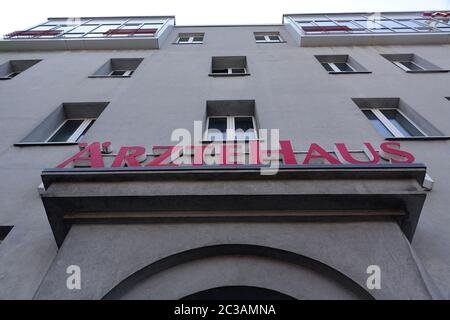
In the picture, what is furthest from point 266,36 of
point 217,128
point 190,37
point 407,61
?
point 217,128

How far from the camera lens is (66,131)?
9.20 meters

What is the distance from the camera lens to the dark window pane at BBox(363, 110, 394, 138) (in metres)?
8.42

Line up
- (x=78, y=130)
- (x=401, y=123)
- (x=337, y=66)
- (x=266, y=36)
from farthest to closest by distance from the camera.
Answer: (x=266, y=36), (x=337, y=66), (x=78, y=130), (x=401, y=123)

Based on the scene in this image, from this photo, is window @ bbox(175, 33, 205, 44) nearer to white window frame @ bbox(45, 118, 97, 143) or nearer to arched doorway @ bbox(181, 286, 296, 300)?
white window frame @ bbox(45, 118, 97, 143)

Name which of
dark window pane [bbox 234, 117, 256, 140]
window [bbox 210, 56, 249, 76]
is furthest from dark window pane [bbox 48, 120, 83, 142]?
window [bbox 210, 56, 249, 76]

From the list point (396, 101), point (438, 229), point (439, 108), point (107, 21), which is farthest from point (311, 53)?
point (107, 21)

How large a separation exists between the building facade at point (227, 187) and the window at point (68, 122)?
6 centimetres

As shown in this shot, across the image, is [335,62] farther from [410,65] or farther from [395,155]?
[395,155]

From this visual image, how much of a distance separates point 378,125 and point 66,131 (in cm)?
975

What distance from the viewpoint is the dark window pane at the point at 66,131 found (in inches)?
346

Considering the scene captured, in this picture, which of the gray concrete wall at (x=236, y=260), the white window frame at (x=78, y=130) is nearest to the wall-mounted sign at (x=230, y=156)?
the gray concrete wall at (x=236, y=260)

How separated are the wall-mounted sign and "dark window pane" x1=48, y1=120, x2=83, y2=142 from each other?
321 centimetres

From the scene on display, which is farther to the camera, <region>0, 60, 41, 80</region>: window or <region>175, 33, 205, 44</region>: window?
<region>175, 33, 205, 44</region>: window

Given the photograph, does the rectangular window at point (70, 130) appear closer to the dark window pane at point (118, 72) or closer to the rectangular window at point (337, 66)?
the dark window pane at point (118, 72)
